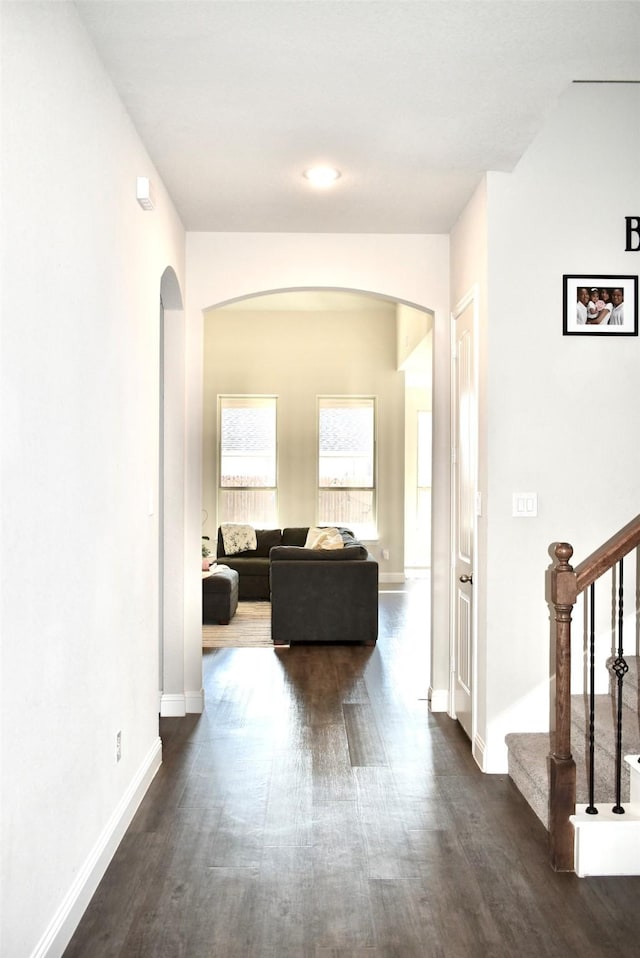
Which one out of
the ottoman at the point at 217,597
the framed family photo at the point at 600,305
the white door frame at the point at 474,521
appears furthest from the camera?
the ottoman at the point at 217,597

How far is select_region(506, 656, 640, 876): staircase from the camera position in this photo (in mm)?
2916

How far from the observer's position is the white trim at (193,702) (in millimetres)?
4973

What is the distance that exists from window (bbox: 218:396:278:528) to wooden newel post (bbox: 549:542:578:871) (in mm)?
7776

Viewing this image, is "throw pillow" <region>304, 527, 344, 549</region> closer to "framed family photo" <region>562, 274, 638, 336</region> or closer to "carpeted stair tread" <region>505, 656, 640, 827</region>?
"carpeted stair tread" <region>505, 656, 640, 827</region>

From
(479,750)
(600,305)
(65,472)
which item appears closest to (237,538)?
(479,750)

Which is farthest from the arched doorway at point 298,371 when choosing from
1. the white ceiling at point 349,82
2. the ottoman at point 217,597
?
the white ceiling at point 349,82

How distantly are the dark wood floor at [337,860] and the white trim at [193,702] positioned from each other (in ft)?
0.51

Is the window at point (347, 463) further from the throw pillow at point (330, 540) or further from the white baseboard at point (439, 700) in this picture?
the white baseboard at point (439, 700)

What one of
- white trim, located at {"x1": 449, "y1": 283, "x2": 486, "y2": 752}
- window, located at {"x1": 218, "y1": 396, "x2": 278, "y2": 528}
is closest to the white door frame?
white trim, located at {"x1": 449, "y1": 283, "x2": 486, "y2": 752}

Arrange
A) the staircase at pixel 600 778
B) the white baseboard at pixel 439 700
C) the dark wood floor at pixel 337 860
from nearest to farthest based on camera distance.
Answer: the dark wood floor at pixel 337 860 < the staircase at pixel 600 778 < the white baseboard at pixel 439 700

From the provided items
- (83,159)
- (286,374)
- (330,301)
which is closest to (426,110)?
(83,159)

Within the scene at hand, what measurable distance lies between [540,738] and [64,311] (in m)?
2.85

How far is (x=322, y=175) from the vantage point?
4047mm

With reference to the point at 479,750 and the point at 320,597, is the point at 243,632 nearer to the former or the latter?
the point at 320,597
